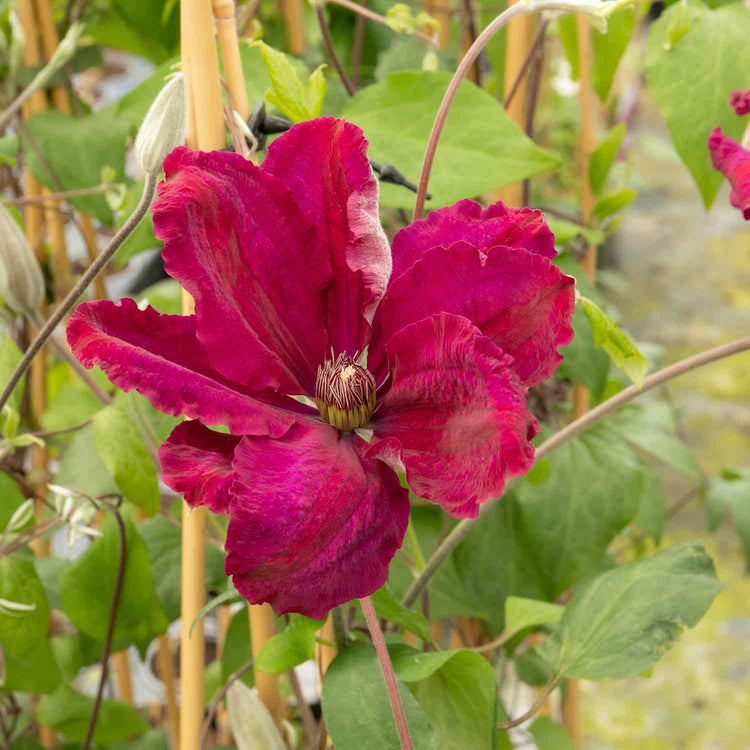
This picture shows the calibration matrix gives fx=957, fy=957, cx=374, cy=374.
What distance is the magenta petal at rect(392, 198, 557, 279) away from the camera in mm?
311

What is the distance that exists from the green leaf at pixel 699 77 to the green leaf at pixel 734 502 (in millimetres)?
484

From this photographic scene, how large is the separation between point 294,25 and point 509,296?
49cm

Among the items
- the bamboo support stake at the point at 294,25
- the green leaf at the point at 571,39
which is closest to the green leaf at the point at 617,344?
the green leaf at the point at 571,39

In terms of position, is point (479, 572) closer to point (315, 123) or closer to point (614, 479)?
point (614, 479)

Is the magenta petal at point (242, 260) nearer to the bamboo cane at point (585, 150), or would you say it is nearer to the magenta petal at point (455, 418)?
the magenta petal at point (455, 418)

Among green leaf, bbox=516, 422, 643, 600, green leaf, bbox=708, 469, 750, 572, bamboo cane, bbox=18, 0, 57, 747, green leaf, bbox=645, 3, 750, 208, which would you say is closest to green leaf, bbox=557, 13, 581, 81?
green leaf, bbox=645, 3, 750, 208

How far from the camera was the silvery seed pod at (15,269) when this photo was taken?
410 millimetres

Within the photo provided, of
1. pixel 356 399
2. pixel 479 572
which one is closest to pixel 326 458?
pixel 356 399

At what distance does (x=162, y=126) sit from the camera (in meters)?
Answer: 0.35

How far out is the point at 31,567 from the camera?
480 millimetres

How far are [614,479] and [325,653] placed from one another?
10.5 inches

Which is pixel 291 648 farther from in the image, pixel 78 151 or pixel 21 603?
pixel 78 151

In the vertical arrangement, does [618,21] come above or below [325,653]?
above

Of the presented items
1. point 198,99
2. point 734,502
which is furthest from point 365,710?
point 734,502
